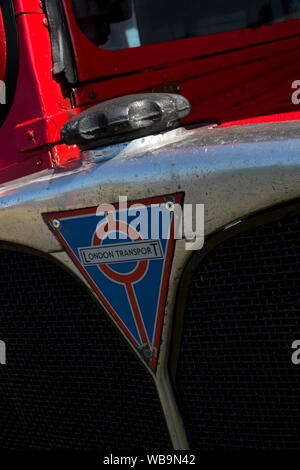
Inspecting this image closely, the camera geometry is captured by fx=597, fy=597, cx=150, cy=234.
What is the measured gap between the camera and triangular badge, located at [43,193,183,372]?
1074mm

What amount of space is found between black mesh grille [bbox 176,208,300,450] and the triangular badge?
7 cm

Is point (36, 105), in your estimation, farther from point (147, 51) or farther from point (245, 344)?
point (245, 344)

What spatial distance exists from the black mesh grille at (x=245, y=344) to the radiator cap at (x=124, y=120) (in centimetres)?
27

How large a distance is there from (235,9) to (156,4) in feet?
0.78

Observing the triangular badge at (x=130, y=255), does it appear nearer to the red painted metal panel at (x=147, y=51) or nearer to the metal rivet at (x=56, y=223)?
the metal rivet at (x=56, y=223)

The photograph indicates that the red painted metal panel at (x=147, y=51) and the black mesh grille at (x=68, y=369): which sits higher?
the red painted metal panel at (x=147, y=51)

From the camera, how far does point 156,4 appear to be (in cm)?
169

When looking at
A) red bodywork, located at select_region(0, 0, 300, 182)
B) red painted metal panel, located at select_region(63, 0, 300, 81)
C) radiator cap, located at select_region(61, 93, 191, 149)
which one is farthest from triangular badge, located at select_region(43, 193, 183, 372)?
red painted metal panel, located at select_region(63, 0, 300, 81)

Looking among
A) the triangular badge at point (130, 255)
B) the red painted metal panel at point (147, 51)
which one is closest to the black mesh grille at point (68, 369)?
the triangular badge at point (130, 255)

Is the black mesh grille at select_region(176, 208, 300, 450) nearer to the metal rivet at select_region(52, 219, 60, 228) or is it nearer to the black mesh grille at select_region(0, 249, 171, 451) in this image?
the black mesh grille at select_region(0, 249, 171, 451)

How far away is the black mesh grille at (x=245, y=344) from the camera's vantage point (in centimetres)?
105

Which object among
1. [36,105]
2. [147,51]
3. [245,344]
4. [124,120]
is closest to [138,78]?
[147,51]

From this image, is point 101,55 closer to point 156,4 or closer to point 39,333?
point 156,4
